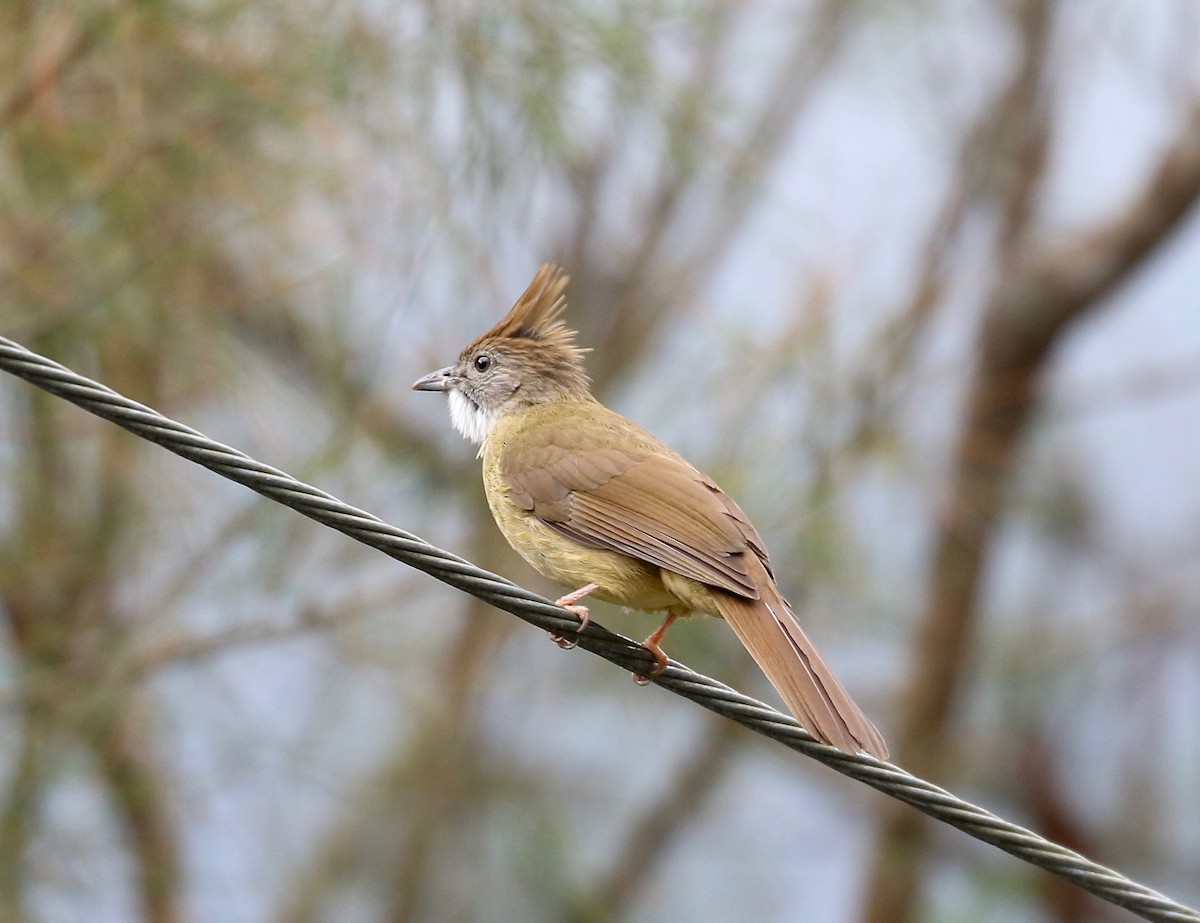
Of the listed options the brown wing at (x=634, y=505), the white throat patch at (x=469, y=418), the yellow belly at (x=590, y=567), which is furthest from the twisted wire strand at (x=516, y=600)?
the white throat patch at (x=469, y=418)

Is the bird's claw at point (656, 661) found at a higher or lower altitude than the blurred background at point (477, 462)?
lower

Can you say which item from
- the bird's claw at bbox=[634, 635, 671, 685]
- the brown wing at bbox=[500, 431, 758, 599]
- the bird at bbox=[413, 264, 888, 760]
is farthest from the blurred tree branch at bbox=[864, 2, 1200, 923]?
the bird's claw at bbox=[634, 635, 671, 685]

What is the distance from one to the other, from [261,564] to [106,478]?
4.06 ft

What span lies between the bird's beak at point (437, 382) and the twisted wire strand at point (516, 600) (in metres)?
2.10

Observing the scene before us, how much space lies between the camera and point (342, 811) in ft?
31.9

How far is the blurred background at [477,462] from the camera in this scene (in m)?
6.34

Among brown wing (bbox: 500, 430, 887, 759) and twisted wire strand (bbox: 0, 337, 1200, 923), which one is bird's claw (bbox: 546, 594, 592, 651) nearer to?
twisted wire strand (bbox: 0, 337, 1200, 923)

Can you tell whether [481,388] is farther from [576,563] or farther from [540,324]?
[576,563]

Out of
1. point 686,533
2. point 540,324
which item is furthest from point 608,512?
point 540,324

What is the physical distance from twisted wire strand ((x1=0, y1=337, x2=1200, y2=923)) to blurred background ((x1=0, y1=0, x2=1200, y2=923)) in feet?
10.9

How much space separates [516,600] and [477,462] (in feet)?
14.4

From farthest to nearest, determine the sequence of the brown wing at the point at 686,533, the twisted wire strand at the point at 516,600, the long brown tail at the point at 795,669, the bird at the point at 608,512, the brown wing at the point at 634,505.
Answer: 1. the brown wing at the point at 634,505
2. the bird at the point at 608,512
3. the brown wing at the point at 686,533
4. the long brown tail at the point at 795,669
5. the twisted wire strand at the point at 516,600

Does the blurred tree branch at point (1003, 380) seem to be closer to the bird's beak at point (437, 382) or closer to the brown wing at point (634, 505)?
the bird's beak at point (437, 382)

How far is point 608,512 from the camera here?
400cm
